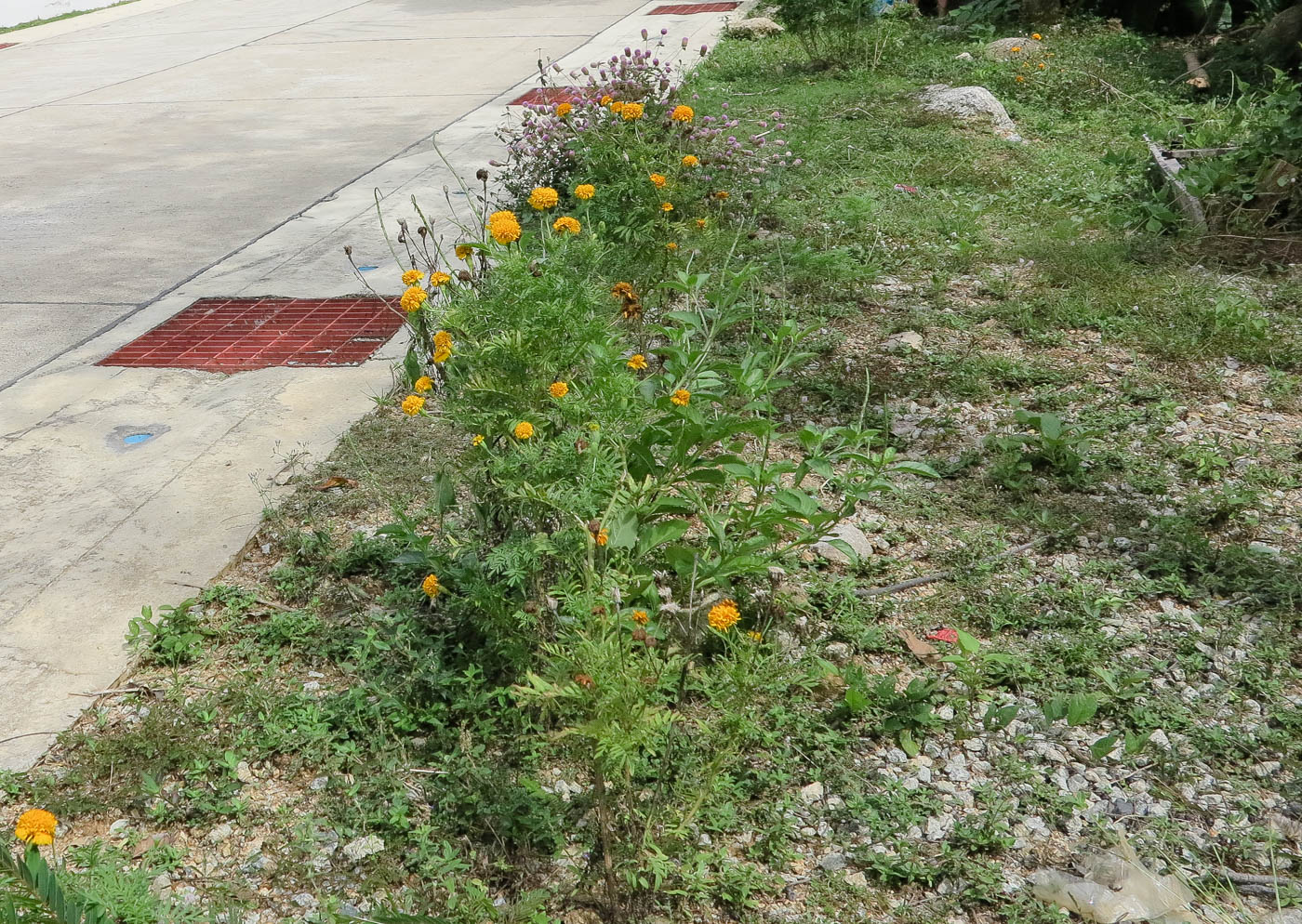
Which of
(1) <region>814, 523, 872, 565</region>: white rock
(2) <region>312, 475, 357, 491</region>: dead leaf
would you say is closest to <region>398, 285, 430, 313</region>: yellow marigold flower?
(2) <region>312, 475, 357, 491</region>: dead leaf

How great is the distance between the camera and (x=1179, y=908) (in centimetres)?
199

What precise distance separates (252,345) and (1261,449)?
399 centimetres

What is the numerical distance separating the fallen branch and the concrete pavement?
190 centimetres

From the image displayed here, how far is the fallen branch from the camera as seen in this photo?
2957 mm

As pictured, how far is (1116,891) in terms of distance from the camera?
2.03m

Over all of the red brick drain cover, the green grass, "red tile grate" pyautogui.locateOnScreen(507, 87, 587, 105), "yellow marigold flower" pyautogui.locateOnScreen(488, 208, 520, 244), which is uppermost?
the green grass

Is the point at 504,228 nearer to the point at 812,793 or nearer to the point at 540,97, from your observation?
the point at 812,793

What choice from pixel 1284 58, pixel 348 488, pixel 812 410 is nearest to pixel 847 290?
pixel 812 410

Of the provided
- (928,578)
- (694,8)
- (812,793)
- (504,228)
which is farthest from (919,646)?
(694,8)

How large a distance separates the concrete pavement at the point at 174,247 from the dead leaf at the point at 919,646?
2.00 meters

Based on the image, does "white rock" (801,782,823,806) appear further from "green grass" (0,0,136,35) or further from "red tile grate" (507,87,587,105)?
"green grass" (0,0,136,35)

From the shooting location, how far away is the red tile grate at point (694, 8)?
13070 mm

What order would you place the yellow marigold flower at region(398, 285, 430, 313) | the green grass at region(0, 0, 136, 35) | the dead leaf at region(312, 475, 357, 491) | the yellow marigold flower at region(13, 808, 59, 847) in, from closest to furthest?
the yellow marigold flower at region(13, 808, 59, 847), the yellow marigold flower at region(398, 285, 430, 313), the dead leaf at region(312, 475, 357, 491), the green grass at region(0, 0, 136, 35)

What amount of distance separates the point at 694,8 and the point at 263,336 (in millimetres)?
10247
